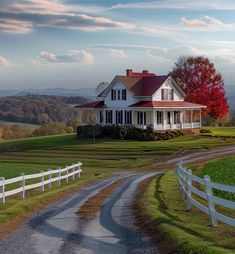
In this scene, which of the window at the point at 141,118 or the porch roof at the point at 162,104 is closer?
the porch roof at the point at 162,104

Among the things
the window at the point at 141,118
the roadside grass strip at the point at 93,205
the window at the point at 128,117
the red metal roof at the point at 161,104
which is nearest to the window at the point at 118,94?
the window at the point at 128,117

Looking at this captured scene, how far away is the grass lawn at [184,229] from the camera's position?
36.4ft

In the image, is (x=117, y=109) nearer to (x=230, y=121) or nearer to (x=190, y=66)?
(x=190, y=66)

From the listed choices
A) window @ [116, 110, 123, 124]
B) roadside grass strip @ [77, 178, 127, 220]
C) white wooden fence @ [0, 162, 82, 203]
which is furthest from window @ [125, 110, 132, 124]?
roadside grass strip @ [77, 178, 127, 220]

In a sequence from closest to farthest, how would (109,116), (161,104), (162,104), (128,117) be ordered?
1. (161,104)
2. (162,104)
3. (128,117)
4. (109,116)

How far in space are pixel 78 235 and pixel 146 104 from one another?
54028 mm

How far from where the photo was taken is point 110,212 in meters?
17.8

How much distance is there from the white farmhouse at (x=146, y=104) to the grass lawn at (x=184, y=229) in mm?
48306

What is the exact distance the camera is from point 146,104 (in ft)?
220

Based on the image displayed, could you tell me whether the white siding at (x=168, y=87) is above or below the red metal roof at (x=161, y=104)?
above

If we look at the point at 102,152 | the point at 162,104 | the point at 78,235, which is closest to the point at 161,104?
the point at 162,104

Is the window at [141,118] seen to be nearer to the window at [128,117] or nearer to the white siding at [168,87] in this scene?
the window at [128,117]

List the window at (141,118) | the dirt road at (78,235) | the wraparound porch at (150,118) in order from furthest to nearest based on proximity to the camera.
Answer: the window at (141,118) < the wraparound porch at (150,118) < the dirt road at (78,235)

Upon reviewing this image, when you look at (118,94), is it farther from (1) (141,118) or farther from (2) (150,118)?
(2) (150,118)
